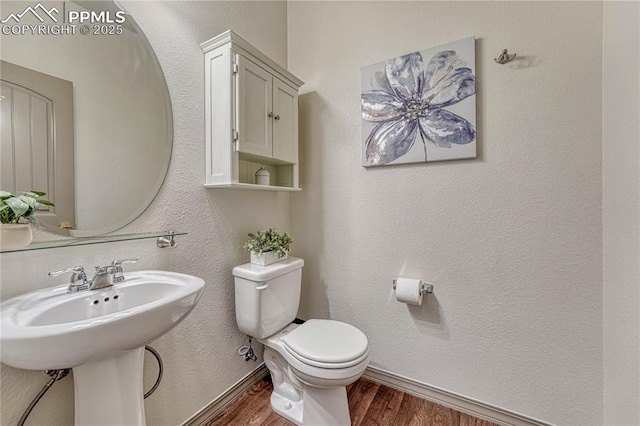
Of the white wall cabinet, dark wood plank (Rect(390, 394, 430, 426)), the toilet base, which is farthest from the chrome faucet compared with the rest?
dark wood plank (Rect(390, 394, 430, 426))

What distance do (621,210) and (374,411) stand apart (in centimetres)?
143

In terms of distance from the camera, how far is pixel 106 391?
2.64 feet

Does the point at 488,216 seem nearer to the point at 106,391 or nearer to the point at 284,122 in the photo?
the point at 284,122

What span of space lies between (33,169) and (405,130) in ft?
5.13

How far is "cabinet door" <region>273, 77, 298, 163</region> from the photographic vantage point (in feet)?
4.98

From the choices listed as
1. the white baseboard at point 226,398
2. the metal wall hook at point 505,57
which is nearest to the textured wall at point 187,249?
the white baseboard at point 226,398

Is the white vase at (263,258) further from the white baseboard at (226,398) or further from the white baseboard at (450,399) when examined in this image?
the white baseboard at (450,399)

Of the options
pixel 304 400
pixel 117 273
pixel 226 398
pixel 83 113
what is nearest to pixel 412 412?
pixel 304 400

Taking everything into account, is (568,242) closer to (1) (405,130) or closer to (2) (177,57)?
(1) (405,130)

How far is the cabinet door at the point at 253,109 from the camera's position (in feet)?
4.16

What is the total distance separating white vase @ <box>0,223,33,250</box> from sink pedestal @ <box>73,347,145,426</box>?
0.38 meters

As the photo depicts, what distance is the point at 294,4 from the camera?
6.21ft

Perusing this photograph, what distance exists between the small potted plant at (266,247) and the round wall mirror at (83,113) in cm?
53

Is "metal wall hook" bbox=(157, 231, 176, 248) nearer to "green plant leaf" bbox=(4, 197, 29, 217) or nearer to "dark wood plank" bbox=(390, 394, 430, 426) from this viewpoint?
"green plant leaf" bbox=(4, 197, 29, 217)
